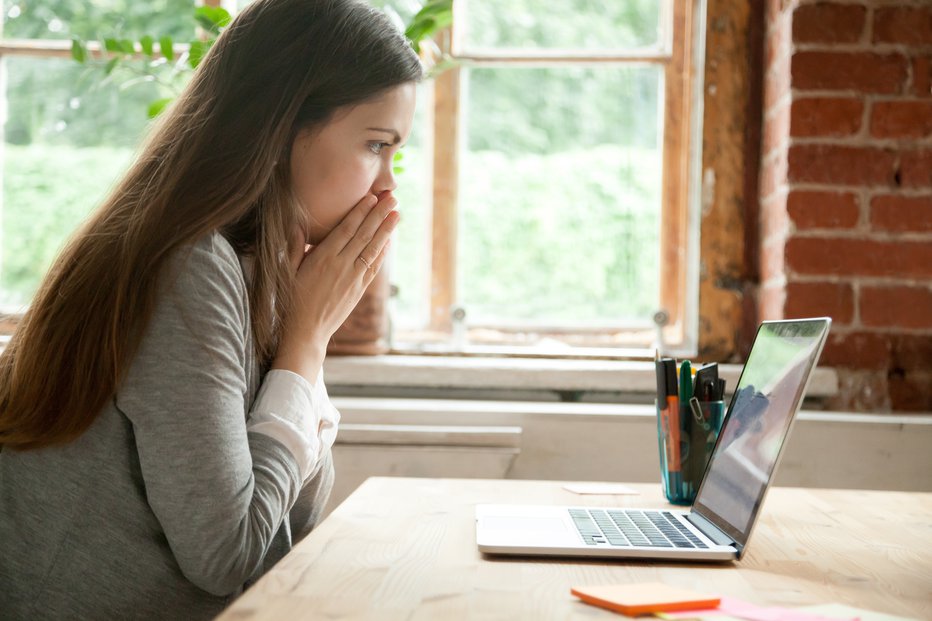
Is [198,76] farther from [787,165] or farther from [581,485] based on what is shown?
[787,165]

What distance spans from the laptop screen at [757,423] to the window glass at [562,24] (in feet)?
4.22

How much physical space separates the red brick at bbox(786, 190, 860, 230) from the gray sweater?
4.51 ft

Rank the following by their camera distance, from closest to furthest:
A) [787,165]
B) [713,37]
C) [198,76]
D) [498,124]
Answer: [198,76]
[787,165]
[713,37]
[498,124]

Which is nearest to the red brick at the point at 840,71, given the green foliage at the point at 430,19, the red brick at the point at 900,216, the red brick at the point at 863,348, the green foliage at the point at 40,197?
the red brick at the point at 900,216

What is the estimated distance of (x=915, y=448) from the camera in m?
1.85

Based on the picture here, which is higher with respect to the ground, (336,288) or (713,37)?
(713,37)

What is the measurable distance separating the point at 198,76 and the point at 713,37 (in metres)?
1.41

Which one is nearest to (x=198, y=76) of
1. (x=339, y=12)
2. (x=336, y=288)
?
(x=339, y=12)

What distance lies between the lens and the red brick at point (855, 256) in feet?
6.55

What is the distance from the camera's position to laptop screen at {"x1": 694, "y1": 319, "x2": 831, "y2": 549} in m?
0.99

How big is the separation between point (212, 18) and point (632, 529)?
1.43m

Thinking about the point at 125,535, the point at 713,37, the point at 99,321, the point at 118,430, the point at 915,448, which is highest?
the point at 713,37

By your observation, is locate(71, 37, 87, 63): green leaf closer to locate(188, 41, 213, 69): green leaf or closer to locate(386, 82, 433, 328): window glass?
locate(188, 41, 213, 69): green leaf

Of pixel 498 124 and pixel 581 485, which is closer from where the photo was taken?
pixel 581 485
